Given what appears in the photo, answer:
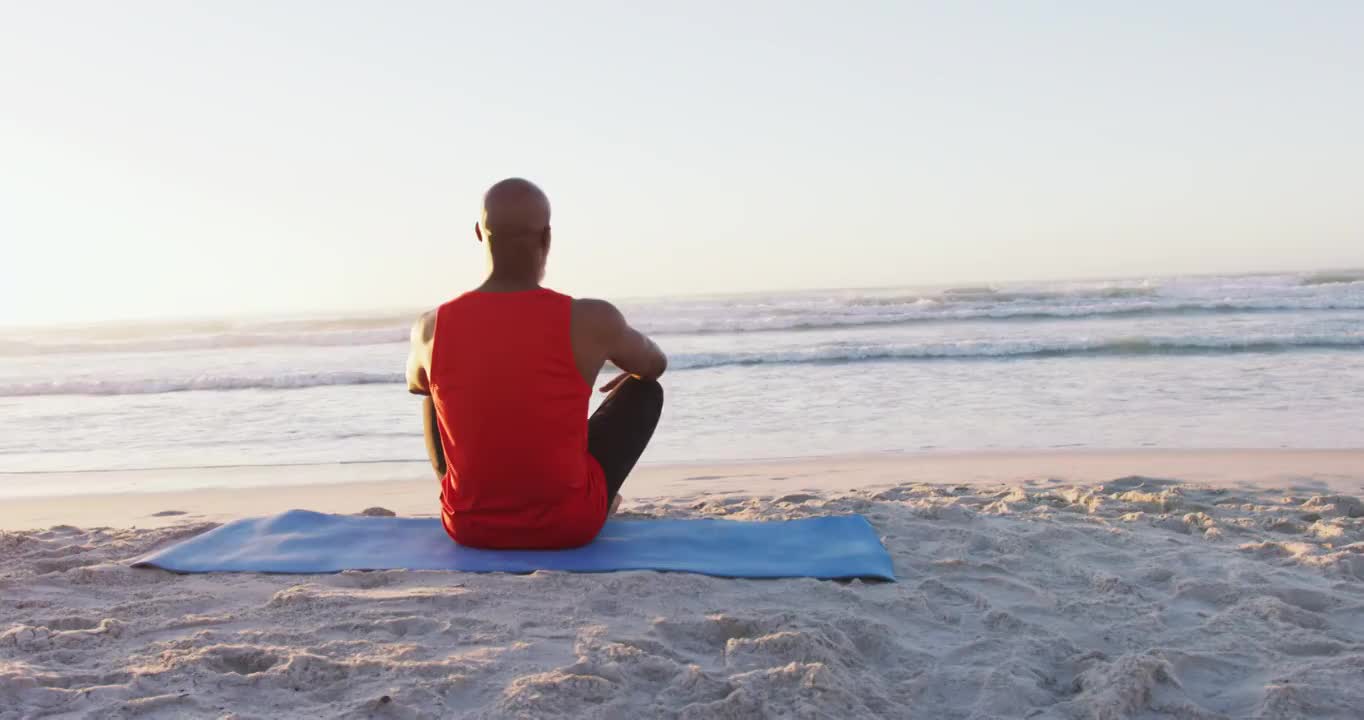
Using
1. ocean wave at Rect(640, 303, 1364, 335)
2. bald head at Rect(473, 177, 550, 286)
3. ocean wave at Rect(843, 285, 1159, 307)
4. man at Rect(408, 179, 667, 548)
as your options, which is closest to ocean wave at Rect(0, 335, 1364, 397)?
ocean wave at Rect(640, 303, 1364, 335)

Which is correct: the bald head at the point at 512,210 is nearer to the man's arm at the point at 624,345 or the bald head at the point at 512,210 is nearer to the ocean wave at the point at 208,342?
the man's arm at the point at 624,345

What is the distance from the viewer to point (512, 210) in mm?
3041

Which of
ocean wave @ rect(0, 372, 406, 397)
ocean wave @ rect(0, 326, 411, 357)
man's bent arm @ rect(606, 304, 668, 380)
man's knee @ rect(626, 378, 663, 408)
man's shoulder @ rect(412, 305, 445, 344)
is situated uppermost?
Answer: man's shoulder @ rect(412, 305, 445, 344)

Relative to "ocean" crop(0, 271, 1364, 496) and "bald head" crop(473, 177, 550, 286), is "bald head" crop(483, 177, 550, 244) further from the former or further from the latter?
"ocean" crop(0, 271, 1364, 496)

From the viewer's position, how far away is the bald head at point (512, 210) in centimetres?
304

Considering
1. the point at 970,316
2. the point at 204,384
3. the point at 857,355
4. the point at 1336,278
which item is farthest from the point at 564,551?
the point at 1336,278

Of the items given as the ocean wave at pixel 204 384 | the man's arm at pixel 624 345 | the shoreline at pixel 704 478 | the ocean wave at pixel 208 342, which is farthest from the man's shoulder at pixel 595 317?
the ocean wave at pixel 208 342

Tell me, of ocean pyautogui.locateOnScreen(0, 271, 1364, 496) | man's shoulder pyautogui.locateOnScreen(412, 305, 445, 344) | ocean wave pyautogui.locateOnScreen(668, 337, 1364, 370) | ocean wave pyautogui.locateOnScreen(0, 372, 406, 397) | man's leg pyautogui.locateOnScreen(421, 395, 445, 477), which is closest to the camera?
man's shoulder pyautogui.locateOnScreen(412, 305, 445, 344)

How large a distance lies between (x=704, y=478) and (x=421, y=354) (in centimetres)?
277

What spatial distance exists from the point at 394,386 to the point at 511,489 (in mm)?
8582

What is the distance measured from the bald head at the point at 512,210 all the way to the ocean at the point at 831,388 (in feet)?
11.6

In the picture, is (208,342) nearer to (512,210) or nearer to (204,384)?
(204,384)

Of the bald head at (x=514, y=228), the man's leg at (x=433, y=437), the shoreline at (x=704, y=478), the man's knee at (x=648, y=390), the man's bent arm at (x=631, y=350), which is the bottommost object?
the shoreline at (x=704, y=478)

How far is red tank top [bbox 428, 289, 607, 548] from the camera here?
3006 millimetres
